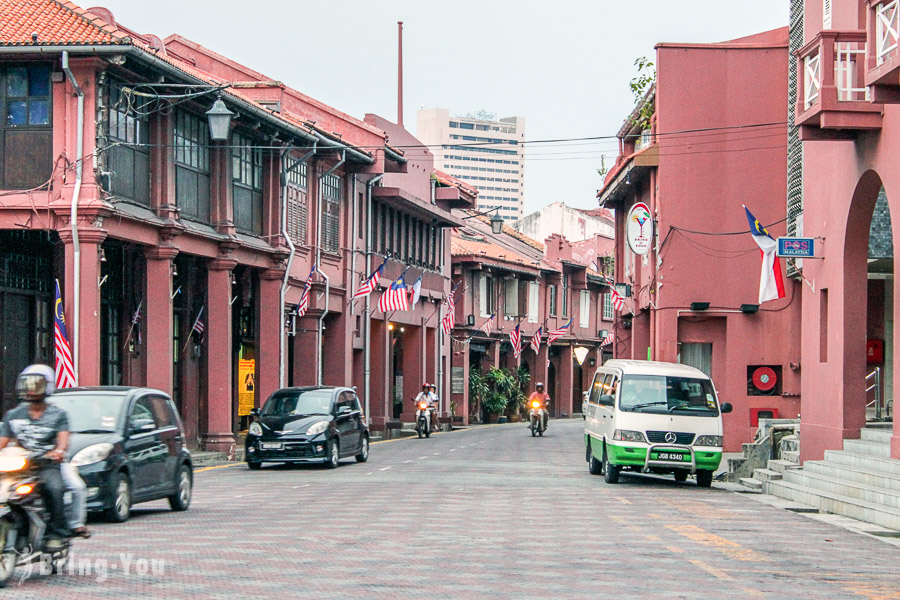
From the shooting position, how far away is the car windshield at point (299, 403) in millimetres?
25828

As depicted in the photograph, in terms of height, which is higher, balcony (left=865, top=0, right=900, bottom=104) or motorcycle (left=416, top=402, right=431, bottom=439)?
balcony (left=865, top=0, right=900, bottom=104)

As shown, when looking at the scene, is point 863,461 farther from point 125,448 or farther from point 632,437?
point 125,448

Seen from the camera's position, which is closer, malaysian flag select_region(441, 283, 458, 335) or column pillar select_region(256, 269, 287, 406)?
column pillar select_region(256, 269, 287, 406)

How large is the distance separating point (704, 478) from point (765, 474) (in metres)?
1.19

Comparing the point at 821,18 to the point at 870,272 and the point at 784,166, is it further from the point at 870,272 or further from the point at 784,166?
the point at 784,166

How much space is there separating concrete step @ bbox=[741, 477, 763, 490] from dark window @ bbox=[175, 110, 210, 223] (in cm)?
1376

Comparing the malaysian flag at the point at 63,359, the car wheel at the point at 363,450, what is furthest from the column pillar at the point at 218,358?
the malaysian flag at the point at 63,359

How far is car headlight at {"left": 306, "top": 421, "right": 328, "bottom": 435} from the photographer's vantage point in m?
25.0

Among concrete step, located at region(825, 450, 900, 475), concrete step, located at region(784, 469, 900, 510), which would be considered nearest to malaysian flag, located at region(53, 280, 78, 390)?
concrete step, located at region(784, 469, 900, 510)

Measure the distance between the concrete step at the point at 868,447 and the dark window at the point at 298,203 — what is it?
18.9m

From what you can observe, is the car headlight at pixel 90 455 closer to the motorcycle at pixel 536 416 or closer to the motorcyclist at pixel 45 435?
the motorcyclist at pixel 45 435

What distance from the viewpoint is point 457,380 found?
5834 cm

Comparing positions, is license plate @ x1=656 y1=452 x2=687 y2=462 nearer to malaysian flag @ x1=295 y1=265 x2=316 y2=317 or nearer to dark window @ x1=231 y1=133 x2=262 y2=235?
dark window @ x1=231 y1=133 x2=262 y2=235

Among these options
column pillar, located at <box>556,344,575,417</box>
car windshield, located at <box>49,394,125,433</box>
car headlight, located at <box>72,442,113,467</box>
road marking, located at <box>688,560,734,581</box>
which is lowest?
column pillar, located at <box>556,344,575,417</box>
